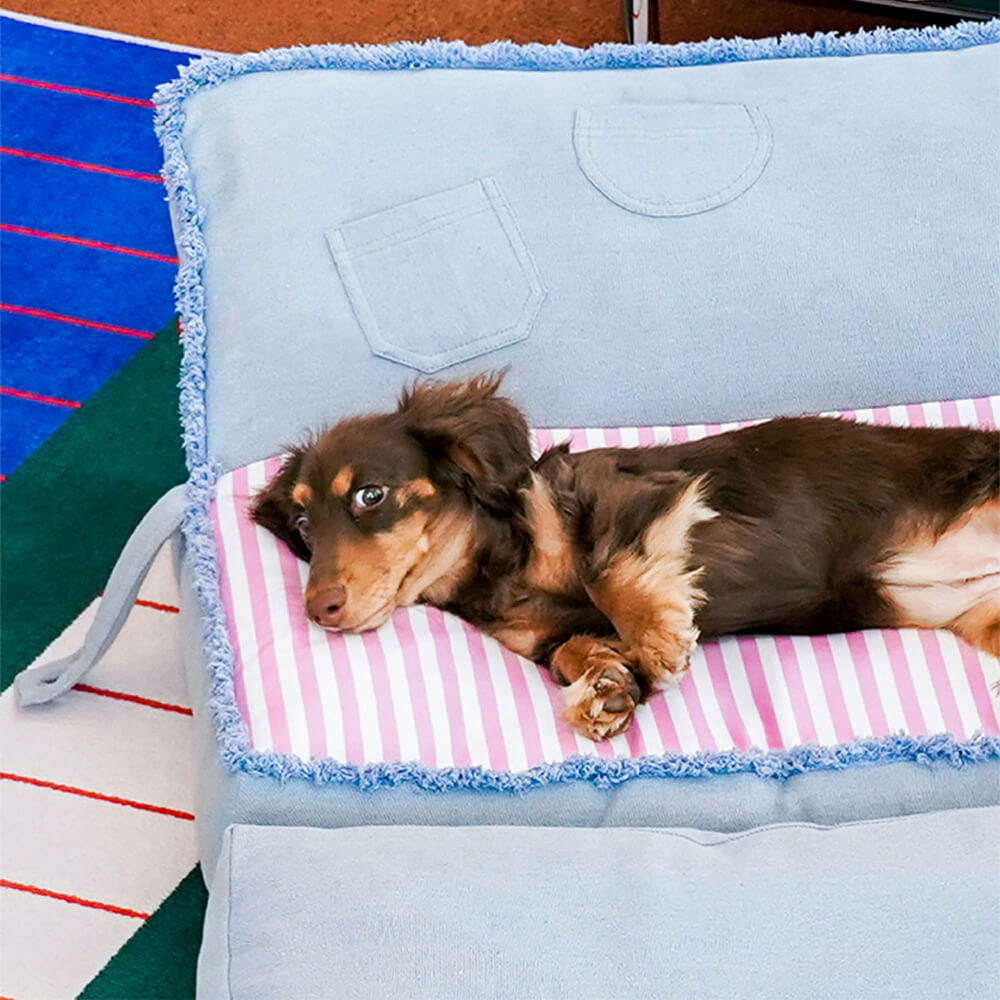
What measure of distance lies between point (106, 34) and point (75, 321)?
950 mm

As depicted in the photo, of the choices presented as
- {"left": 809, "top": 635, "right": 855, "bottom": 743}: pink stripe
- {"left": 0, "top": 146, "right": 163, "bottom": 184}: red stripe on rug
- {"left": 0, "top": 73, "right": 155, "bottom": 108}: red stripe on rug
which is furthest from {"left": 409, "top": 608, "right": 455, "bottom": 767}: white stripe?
{"left": 0, "top": 73, "right": 155, "bottom": 108}: red stripe on rug

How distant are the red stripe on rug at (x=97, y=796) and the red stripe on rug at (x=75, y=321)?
105cm

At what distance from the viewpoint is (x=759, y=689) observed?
83.1 inches

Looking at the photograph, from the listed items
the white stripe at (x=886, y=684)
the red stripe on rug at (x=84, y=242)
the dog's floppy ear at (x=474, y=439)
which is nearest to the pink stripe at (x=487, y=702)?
the dog's floppy ear at (x=474, y=439)

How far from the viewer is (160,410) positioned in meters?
2.99

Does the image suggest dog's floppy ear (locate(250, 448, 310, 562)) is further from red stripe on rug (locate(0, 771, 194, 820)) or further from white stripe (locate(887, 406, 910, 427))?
white stripe (locate(887, 406, 910, 427))

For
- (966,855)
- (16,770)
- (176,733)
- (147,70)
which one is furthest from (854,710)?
(147,70)

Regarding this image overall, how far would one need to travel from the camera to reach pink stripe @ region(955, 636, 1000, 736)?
6.80ft

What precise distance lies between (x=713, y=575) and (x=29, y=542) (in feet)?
4.65

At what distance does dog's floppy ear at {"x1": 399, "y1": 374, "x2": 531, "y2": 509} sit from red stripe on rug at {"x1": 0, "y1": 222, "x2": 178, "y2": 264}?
1.32 metres

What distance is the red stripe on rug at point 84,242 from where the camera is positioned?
10.7 feet

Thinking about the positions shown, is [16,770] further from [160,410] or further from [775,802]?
[775,802]

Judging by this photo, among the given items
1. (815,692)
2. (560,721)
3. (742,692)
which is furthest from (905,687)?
(560,721)

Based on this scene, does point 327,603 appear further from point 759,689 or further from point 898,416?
point 898,416
